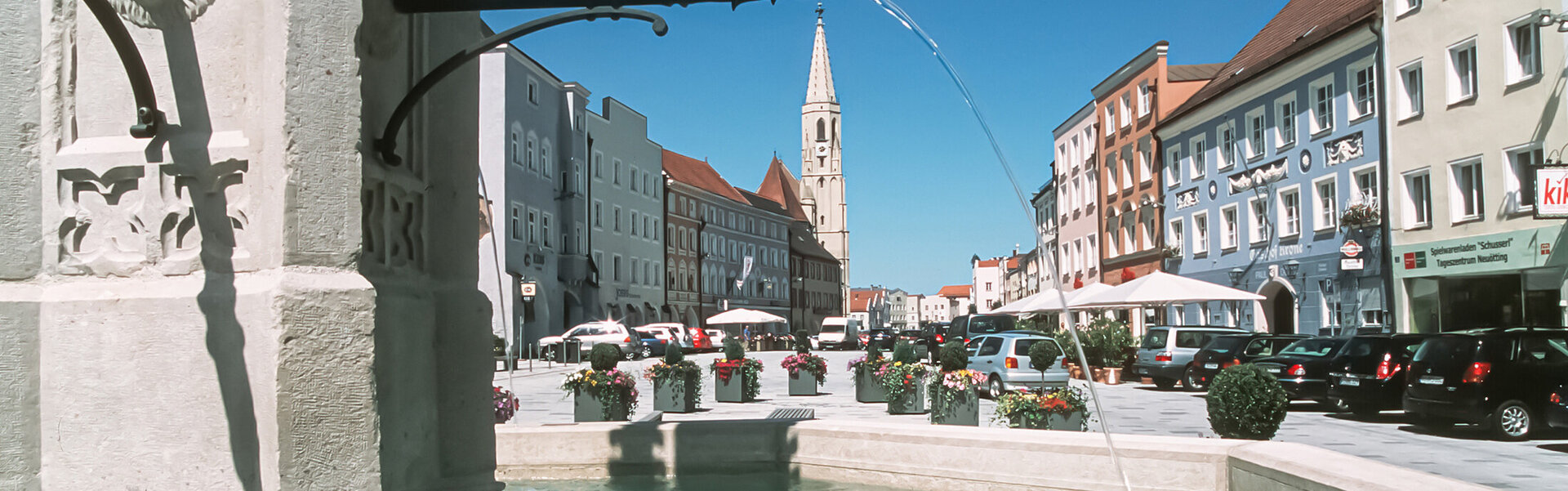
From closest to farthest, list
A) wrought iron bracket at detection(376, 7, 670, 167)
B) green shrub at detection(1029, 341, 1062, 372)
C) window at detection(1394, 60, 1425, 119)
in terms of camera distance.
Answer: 1. wrought iron bracket at detection(376, 7, 670, 167)
2. green shrub at detection(1029, 341, 1062, 372)
3. window at detection(1394, 60, 1425, 119)

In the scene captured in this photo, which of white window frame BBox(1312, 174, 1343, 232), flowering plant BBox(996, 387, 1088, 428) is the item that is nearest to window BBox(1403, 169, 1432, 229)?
white window frame BBox(1312, 174, 1343, 232)

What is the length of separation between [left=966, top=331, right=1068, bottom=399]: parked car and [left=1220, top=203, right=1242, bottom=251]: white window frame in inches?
530

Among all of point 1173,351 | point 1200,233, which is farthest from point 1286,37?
point 1173,351

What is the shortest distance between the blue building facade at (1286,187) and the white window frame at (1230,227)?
0.14 feet

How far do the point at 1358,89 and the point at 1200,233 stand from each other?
10651 mm

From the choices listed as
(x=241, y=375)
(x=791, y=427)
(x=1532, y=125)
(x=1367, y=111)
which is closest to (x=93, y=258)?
(x=241, y=375)

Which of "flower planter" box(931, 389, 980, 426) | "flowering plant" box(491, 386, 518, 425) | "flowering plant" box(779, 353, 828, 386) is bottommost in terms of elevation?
"flower planter" box(931, 389, 980, 426)

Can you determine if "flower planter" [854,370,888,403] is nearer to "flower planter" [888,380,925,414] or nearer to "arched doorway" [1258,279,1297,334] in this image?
"flower planter" [888,380,925,414]

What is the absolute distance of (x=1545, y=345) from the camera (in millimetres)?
15180

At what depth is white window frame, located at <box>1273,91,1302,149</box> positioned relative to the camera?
3178 cm

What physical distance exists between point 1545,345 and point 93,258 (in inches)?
641

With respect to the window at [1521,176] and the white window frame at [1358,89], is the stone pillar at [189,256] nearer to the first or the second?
the window at [1521,176]

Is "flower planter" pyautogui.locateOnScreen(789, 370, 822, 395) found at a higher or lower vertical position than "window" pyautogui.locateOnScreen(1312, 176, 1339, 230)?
lower

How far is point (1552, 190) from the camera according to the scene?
20.5 m
